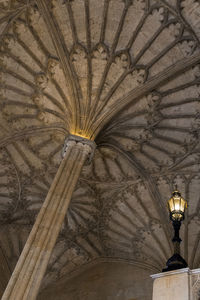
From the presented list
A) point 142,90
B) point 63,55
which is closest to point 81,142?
point 142,90

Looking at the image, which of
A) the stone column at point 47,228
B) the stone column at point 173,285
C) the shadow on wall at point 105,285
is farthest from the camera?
the shadow on wall at point 105,285

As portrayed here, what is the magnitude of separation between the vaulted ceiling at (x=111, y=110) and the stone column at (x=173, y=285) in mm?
6850

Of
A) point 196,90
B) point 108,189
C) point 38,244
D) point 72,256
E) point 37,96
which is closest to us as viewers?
point 38,244

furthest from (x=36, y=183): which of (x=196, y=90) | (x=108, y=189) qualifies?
(x=196, y=90)

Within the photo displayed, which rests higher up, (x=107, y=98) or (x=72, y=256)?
(x=107, y=98)

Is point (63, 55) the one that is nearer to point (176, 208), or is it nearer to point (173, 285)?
point (176, 208)

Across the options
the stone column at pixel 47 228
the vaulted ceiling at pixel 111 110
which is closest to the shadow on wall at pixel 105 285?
the vaulted ceiling at pixel 111 110

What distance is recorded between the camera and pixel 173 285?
4117 millimetres

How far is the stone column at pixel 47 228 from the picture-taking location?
22.1ft

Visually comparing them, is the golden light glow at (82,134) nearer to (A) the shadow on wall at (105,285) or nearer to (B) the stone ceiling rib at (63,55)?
(B) the stone ceiling rib at (63,55)

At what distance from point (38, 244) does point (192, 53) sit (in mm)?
6704

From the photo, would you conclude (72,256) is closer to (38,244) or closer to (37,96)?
(37,96)

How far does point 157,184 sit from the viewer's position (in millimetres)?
13469

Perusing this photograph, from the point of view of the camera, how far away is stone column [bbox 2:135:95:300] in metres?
6.74
